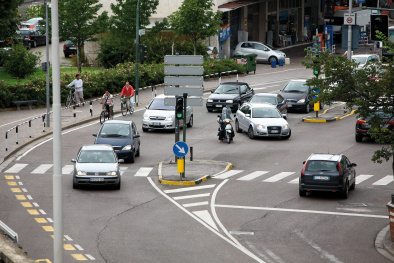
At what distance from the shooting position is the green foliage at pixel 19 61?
43062mm

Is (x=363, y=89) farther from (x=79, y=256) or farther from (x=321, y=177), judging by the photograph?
(x=79, y=256)

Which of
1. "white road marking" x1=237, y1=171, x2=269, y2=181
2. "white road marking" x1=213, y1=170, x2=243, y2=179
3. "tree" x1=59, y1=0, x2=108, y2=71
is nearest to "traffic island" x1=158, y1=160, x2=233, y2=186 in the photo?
"white road marking" x1=213, y1=170, x2=243, y2=179

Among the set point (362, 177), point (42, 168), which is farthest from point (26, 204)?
point (362, 177)

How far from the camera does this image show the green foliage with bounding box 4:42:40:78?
1695 inches

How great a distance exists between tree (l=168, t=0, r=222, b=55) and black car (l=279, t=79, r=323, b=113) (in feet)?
44.2

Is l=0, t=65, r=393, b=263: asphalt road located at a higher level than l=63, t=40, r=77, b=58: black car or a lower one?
lower

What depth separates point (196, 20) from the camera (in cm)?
4984

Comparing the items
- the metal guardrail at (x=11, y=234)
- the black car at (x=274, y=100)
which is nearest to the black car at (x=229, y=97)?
the black car at (x=274, y=100)

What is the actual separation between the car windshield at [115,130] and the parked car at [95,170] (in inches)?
159

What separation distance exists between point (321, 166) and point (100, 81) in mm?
24132

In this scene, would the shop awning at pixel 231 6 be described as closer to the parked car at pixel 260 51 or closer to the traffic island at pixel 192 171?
the parked car at pixel 260 51

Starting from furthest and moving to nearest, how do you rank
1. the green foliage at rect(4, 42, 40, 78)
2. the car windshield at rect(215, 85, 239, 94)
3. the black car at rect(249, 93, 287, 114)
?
the green foliage at rect(4, 42, 40, 78) < the car windshield at rect(215, 85, 239, 94) < the black car at rect(249, 93, 287, 114)

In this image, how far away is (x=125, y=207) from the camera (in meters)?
19.1

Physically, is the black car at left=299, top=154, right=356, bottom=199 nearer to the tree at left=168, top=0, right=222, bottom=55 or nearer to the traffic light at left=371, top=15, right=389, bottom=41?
the traffic light at left=371, top=15, right=389, bottom=41
